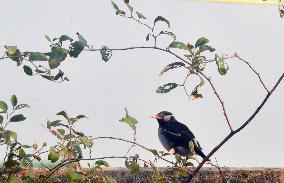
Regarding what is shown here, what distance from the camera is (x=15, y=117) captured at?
222 cm

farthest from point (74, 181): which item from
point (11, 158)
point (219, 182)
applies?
point (219, 182)

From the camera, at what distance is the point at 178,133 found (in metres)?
7.95

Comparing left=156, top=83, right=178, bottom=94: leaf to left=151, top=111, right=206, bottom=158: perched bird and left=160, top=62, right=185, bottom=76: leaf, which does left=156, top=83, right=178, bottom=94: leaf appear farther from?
left=151, top=111, right=206, bottom=158: perched bird

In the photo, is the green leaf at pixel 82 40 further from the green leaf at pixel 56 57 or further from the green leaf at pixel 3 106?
the green leaf at pixel 3 106

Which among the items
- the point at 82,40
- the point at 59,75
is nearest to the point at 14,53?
the point at 59,75

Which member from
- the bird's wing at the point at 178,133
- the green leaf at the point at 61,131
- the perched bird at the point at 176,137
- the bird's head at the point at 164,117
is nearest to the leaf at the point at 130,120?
the green leaf at the point at 61,131

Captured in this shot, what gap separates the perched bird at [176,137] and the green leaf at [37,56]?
5416 mm

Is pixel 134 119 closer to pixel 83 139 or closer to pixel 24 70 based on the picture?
pixel 83 139

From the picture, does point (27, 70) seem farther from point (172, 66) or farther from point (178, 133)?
point (178, 133)

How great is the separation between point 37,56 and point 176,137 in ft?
19.6

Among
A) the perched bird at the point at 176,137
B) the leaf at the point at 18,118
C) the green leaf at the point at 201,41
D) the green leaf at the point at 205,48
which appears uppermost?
the perched bird at the point at 176,137

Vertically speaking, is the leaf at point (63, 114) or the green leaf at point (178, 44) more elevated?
the green leaf at point (178, 44)

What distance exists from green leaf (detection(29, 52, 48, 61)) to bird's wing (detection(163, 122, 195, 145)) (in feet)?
18.7

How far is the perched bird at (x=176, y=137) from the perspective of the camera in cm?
755
